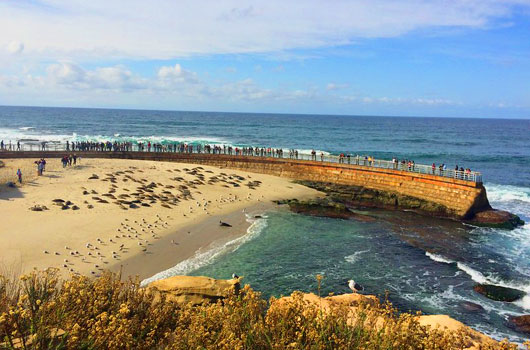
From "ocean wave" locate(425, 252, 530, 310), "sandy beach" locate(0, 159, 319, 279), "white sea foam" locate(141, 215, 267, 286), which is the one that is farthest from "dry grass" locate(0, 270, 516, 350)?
"ocean wave" locate(425, 252, 530, 310)

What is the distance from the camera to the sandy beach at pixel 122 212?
18984 millimetres

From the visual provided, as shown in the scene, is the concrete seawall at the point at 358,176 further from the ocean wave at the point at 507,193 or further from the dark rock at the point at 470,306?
the dark rock at the point at 470,306

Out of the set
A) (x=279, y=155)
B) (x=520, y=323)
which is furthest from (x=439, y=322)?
(x=279, y=155)

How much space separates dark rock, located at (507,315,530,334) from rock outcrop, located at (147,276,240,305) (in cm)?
1165

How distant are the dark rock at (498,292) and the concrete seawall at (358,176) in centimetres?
1382

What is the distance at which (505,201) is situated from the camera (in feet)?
128

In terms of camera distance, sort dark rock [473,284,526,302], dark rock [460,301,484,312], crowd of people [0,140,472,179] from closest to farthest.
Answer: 1. dark rock [460,301,484,312]
2. dark rock [473,284,526,302]
3. crowd of people [0,140,472,179]

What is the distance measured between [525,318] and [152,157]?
1564 inches

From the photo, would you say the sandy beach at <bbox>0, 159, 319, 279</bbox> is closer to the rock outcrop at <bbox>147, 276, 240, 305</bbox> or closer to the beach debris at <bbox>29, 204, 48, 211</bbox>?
the beach debris at <bbox>29, 204, 48, 211</bbox>

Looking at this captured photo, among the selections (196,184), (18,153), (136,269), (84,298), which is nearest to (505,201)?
(196,184)

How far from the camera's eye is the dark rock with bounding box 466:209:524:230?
30248 millimetres

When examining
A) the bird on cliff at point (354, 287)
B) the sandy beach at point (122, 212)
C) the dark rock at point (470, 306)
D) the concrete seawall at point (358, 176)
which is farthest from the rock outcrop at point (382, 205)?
the dark rock at point (470, 306)

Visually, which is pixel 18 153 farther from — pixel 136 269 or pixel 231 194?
pixel 136 269

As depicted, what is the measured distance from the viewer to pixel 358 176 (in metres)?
39.7
